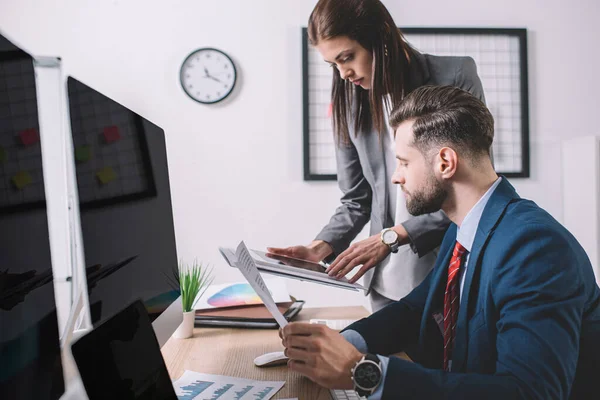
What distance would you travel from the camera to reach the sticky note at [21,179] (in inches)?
16.9

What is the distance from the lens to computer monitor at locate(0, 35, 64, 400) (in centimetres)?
41

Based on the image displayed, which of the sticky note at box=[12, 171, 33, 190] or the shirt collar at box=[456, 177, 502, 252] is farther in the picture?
the shirt collar at box=[456, 177, 502, 252]

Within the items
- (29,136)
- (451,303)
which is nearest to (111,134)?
(29,136)

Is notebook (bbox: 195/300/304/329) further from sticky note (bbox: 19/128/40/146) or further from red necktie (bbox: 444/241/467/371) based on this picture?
sticky note (bbox: 19/128/40/146)

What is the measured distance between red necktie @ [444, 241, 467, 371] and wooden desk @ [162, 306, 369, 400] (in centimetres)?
30

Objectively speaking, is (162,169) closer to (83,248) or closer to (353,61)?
(83,248)

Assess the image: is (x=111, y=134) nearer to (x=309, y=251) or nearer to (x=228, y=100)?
(x=309, y=251)

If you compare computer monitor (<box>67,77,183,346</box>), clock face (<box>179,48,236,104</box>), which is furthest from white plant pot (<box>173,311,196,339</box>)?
clock face (<box>179,48,236,104</box>)

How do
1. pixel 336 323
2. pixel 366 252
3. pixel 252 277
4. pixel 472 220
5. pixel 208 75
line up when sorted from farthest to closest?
pixel 208 75, pixel 366 252, pixel 336 323, pixel 472 220, pixel 252 277

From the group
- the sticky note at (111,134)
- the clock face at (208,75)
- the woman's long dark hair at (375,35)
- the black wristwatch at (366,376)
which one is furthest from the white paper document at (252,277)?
the clock face at (208,75)

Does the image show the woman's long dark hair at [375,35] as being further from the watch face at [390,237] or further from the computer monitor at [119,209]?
the computer monitor at [119,209]

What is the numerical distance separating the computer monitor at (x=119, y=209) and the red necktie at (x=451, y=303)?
25.1 inches

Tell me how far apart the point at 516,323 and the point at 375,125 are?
0.95 metres

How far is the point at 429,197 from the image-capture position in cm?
116
